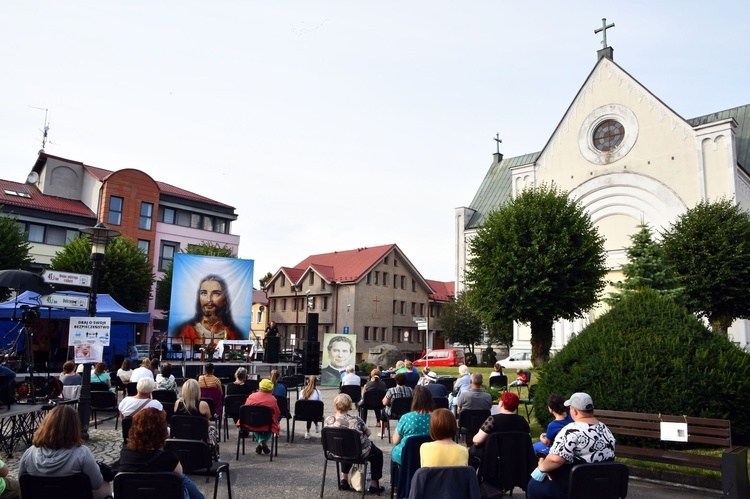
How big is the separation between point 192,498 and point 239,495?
2.20 m

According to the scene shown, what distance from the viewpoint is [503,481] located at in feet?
20.9

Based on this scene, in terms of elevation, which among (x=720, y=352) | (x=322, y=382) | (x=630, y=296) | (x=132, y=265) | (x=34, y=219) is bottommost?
(x=322, y=382)

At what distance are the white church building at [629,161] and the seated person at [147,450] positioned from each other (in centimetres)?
2878

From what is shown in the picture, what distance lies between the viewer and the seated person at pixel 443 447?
4.82 m

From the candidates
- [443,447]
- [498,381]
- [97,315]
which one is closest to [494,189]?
[97,315]

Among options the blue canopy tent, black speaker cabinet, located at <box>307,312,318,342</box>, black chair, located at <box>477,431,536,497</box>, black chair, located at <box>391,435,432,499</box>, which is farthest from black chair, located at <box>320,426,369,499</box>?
black speaker cabinet, located at <box>307,312,318,342</box>

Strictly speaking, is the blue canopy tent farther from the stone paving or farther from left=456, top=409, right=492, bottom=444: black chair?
left=456, top=409, right=492, bottom=444: black chair

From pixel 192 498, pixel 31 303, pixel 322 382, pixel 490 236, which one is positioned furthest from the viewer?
pixel 490 236

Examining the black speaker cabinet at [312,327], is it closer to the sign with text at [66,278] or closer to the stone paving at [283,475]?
the sign with text at [66,278]

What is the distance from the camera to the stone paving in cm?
752

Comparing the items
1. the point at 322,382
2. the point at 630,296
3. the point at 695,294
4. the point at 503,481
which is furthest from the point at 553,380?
the point at 695,294

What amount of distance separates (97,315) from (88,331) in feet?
37.0

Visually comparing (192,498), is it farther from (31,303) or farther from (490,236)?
(490,236)

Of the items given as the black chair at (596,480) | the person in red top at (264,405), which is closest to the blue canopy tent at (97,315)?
the person in red top at (264,405)
